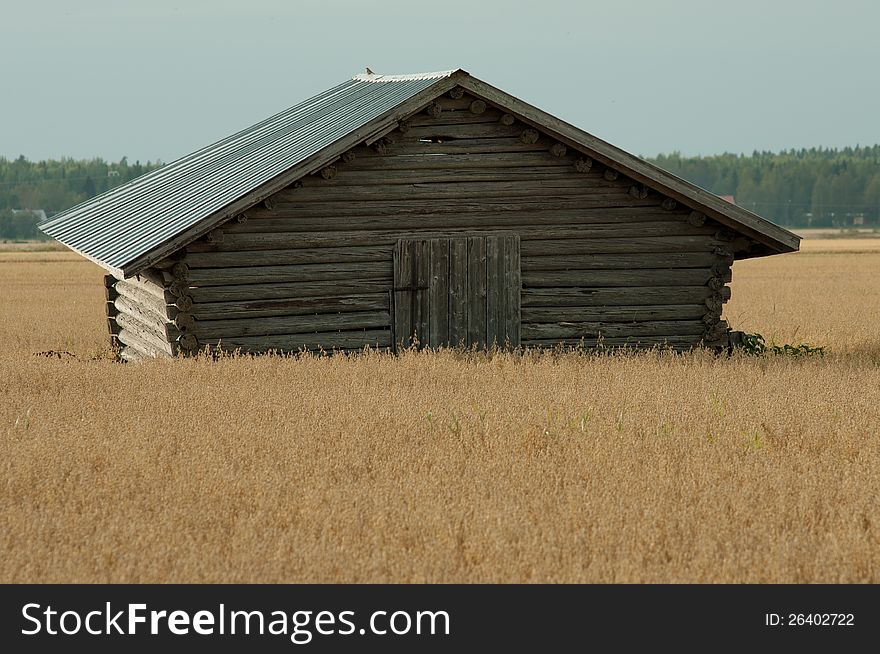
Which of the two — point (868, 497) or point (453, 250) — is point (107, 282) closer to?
→ point (453, 250)

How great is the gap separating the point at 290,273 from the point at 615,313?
461 cm

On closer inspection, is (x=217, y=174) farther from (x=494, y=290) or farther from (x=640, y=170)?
(x=640, y=170)

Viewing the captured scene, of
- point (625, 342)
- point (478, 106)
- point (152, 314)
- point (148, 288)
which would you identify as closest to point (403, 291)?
point (478, 106)

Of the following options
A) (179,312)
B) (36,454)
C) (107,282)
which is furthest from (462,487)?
(107,282)

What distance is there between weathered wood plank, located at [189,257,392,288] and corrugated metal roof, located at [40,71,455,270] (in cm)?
78

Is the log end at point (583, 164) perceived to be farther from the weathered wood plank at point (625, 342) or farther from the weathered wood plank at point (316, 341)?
the weathered wood plank at point (316, 341)

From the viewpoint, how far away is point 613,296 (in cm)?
1738

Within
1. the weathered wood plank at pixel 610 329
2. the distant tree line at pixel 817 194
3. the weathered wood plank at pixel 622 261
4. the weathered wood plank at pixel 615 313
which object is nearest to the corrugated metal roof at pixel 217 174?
the weathered wood plank at pixel 622 261

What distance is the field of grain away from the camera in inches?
274

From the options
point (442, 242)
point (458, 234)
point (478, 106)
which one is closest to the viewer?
point (478, 106)

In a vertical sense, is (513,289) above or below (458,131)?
below

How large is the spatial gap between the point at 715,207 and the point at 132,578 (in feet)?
39.4

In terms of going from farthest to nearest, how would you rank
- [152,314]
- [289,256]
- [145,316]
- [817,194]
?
[817,194] → [145,316] → [152,314] → [289,256]

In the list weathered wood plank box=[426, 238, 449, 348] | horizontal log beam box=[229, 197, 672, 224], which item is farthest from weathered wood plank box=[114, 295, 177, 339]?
weathered wood plank box=[426, 238, 449, 348]
